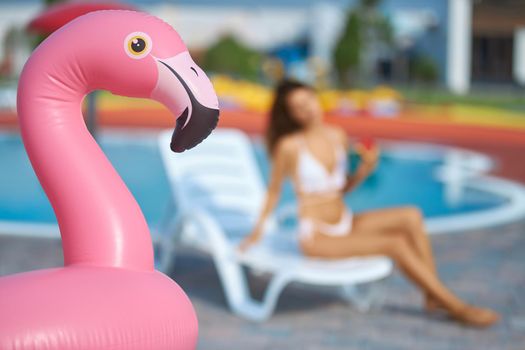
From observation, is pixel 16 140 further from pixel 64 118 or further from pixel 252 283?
pixel 64 118

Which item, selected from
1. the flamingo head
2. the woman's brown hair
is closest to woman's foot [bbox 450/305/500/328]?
the woman's brown hair

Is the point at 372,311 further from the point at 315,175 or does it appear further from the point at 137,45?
the point at 137,45

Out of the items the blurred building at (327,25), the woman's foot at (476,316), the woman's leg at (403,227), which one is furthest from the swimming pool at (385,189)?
the blurred building at (327,25)

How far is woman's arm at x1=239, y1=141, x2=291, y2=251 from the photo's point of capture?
16.2ft

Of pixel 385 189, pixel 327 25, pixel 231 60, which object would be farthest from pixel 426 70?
pixel 385 189

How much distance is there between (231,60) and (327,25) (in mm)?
5512

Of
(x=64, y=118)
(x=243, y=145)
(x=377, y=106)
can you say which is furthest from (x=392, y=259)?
(x=377, y=106)

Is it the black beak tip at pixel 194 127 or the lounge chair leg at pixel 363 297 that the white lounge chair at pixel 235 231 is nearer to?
the lounge chair leg at pixel 363 297

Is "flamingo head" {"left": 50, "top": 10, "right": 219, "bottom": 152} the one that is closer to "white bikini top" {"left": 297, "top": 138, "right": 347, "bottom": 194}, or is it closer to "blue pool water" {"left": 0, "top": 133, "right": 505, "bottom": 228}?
"white bikini top" {"left": 297, "top": 138, "right": 347, "bottom": 194}

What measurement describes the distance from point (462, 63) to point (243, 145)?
28.2m

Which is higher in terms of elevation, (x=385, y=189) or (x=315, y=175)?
(x=315, y=175)

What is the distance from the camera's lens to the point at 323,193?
16.6 ft

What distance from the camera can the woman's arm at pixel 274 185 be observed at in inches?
194

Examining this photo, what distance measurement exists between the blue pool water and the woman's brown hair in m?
2.91
